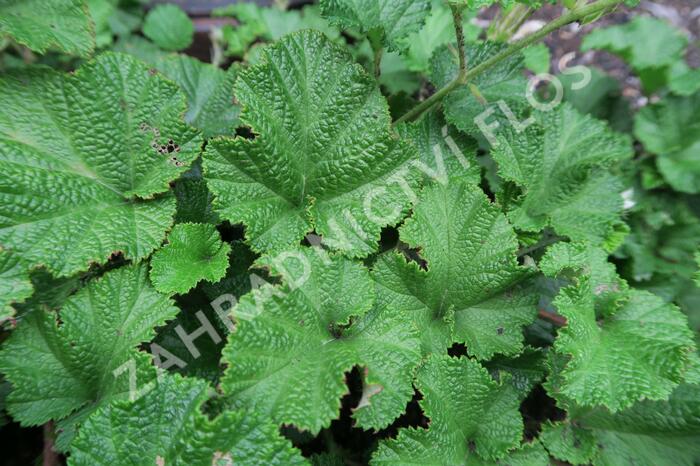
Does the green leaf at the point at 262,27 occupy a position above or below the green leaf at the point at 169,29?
below

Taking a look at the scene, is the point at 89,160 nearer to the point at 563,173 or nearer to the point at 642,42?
the point at 563,173

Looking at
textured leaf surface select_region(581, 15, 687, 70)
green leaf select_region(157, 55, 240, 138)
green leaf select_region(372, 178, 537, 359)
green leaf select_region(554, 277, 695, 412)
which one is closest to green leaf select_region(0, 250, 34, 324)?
green leaf select_region(157, 55, 240, 138)

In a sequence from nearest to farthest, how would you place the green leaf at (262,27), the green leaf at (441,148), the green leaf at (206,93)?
the green leaf at (441,148), the green leaf at (206,93), the green leaf at (262,27)

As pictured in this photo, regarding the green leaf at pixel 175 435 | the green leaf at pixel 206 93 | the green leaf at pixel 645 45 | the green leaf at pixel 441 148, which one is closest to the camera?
the green leaf at pixel 175 435

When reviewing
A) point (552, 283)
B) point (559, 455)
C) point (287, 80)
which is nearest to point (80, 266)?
point (287, 80)

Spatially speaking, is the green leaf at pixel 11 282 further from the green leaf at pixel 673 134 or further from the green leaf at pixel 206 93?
the green leaf at pixel 673 134

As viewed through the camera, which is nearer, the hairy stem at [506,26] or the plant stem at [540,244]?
the plant stem at [540,244]

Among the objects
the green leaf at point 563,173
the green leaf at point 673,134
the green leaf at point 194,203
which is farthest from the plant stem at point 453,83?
the green leaf at point 673,134

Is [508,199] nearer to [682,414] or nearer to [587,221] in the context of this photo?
[587,221]
